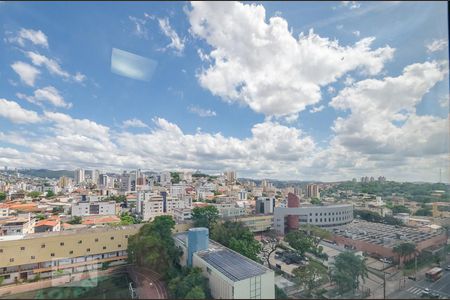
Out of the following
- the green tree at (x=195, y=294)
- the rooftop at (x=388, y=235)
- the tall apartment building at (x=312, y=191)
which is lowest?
the rooftop at (x=388, y=235)

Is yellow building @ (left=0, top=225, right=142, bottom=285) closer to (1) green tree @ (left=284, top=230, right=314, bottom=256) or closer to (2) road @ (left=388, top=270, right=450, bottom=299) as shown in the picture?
(1) green tree @ (left=284, top=230, right=314, bottom=256)

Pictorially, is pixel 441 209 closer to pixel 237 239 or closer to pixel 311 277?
pixel 311 277

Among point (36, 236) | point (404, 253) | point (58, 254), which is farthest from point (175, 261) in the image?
point (404, 253)

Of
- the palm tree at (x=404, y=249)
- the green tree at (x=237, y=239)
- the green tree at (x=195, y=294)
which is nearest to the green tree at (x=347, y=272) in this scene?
the green tree at (x=237, y=239)

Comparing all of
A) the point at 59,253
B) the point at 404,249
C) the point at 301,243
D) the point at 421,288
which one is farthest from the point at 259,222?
the point at 59,253

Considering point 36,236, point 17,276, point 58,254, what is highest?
point 36,236

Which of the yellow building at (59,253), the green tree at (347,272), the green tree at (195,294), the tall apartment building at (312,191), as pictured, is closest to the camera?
the green tree at (195,294)

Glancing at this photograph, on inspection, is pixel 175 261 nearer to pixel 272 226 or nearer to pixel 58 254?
pixel 58 254

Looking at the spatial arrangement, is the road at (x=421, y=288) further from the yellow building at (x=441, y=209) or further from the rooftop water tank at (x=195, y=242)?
the rooftop water tank at (x=195, y=242)
